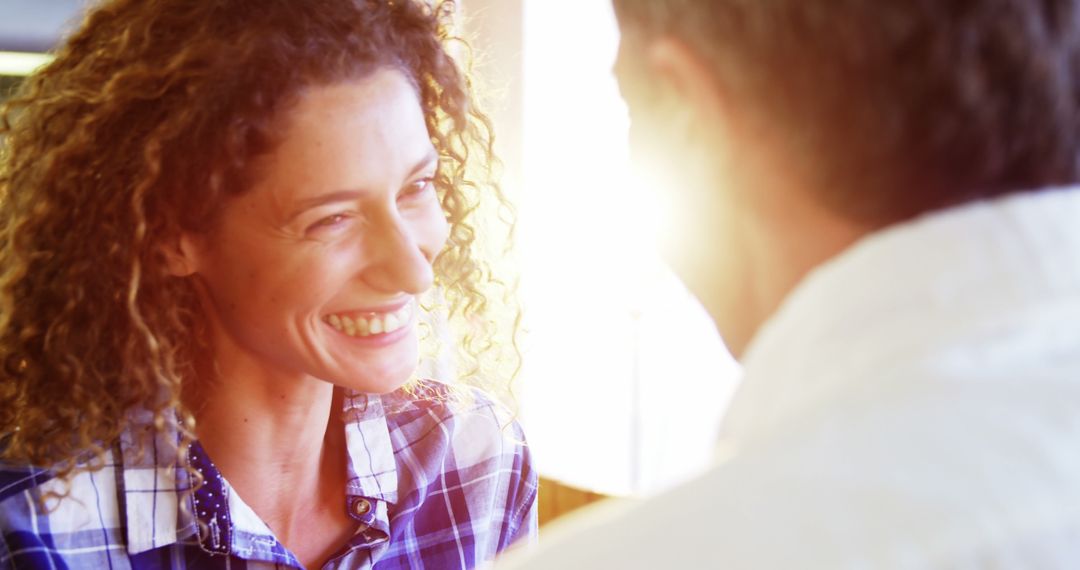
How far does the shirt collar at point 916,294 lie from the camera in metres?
0.46

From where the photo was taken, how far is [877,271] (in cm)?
50

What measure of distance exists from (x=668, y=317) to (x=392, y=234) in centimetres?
184

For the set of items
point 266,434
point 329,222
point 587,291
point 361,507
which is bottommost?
point 587,291

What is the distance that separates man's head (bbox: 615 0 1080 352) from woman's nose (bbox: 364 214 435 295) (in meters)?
0.58

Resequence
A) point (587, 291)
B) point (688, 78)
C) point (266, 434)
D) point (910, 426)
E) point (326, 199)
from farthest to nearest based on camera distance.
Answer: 1. point (587, 291)
2. point (266, 434)
3. point (326, 199)
4. point (688, 78)
5. point (910, 426)

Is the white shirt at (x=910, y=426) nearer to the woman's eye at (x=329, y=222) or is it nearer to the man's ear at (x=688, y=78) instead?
the man's ear at (x=688, y=78)

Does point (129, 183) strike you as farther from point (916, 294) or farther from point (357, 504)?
point (916, 294)

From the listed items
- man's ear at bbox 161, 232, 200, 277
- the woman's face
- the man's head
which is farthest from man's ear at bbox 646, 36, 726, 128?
man's ear at bbox 161, 232, 200, 277

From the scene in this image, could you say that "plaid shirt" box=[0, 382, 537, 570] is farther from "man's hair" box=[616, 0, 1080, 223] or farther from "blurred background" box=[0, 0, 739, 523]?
"blurred background" box=[0, 0, 739, 523]

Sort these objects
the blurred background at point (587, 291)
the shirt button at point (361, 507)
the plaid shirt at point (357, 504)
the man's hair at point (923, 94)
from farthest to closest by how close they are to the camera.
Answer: the blurred background at point (587, 291) → the shirt button at point (361, 507) → the plaid shirt at point (357, 504) → the man's hair at point (923, 94)

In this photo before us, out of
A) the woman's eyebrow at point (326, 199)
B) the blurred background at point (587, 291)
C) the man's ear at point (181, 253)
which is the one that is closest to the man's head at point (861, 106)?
the woman's eyebrow at point (326, 199)

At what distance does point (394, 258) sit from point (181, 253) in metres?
0.23

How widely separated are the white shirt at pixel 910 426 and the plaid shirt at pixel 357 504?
29.2 inches

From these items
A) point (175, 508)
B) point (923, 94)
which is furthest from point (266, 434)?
point (923, 94)
